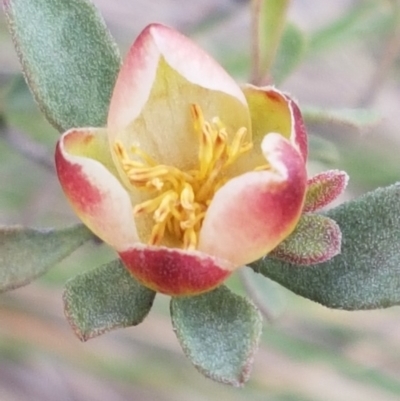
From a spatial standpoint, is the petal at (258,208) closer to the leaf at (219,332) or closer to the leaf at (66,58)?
the leaf at (219,332)

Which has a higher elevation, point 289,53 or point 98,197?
point 98,197

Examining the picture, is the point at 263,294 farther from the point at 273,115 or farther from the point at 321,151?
the point at 273,115

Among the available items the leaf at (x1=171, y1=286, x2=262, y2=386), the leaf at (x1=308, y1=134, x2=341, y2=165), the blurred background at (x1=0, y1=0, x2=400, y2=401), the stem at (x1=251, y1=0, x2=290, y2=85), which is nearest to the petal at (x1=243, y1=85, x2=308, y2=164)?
the leaf at (x1=171, y1=286, x2=262, y2=386)

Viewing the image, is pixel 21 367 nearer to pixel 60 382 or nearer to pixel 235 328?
pixel 60 382

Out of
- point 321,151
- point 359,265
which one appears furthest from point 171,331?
point 359,265

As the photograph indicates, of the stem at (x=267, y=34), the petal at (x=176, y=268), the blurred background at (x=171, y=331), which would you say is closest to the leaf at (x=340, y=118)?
the stem at (x=267, y=34)
